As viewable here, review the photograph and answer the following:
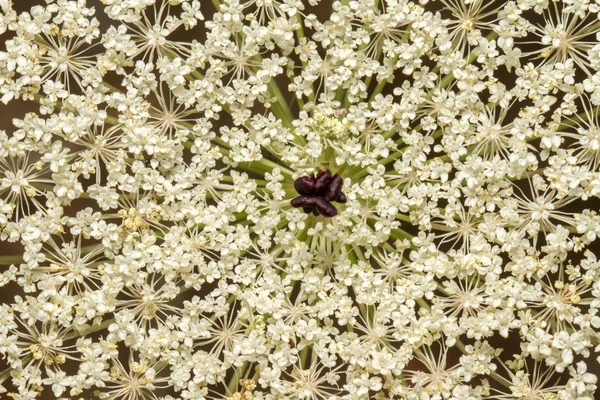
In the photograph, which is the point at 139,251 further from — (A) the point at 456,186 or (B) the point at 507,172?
(B) the point at 507,172

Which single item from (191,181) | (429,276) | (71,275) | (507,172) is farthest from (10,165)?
(507,172)

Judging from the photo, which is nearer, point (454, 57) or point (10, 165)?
point (454, 57)

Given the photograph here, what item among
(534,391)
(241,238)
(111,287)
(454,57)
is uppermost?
A: (454,57)

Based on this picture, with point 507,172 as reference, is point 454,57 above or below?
above
